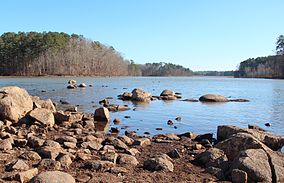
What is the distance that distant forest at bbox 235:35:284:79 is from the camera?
12531 cm

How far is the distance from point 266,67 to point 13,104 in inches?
5559

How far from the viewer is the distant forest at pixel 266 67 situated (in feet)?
411

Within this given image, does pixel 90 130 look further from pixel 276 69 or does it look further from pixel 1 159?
pixel 276 69

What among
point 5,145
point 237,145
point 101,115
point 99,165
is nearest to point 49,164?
point 99,165

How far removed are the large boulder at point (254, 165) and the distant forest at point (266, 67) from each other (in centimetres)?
12210

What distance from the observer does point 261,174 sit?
314 inches

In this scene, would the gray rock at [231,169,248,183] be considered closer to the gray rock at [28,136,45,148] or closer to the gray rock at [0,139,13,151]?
the gray rock at [28,136,45,148]

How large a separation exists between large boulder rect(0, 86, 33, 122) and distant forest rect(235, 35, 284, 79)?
118011mm

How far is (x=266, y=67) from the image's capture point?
473 feet

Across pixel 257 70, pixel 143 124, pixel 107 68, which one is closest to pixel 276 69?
pixel 257 70

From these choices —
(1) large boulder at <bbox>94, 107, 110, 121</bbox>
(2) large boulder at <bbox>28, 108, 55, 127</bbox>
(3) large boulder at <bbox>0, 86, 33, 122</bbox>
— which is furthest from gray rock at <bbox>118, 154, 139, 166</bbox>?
(1) large boulder at <bbox>94, 107, 110, 121</bbox>

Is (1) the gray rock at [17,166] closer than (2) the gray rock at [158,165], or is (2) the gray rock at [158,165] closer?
(1) the gray rock at [17,166]

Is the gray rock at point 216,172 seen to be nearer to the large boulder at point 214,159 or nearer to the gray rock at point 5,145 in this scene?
the large boulder at point 214,159

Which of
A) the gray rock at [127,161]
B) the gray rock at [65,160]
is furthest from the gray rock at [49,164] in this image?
the gray rock at [127,161]
